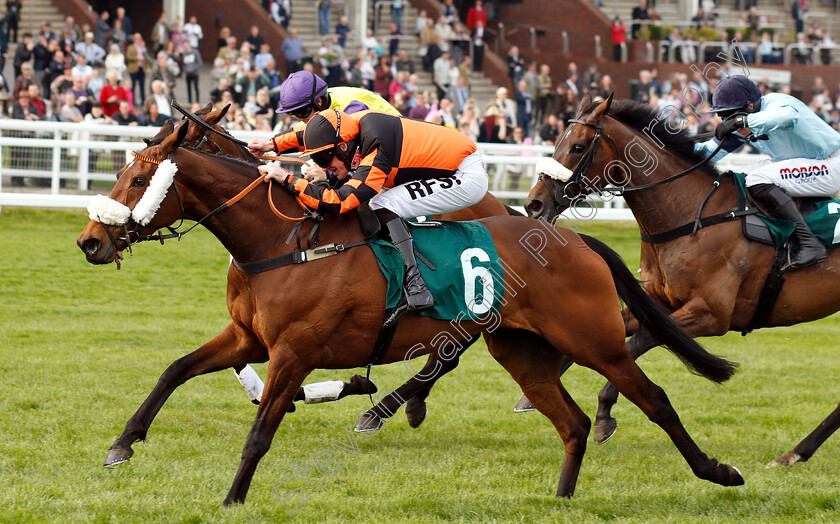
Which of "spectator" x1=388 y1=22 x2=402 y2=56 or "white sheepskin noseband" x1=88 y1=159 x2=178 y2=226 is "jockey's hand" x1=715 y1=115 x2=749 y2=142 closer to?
"white sheepskin noseband" x1=88 y1=159 x2=178 y2=226

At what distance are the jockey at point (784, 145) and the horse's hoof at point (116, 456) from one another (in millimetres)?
4058

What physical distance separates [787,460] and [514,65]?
19884 millimetres

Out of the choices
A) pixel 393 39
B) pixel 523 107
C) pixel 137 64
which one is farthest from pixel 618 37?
pixel 137 64

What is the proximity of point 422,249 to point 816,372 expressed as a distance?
490cm

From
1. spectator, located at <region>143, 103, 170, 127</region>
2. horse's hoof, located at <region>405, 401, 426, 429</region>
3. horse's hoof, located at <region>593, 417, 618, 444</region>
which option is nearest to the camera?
horse's hoof, located at <region>593, 417, 618, 444</region>

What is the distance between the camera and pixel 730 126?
21.0 ft

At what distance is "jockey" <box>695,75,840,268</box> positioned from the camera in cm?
639

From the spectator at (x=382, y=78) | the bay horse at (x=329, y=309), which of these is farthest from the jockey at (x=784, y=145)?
the spectator at (x=382, y=78)

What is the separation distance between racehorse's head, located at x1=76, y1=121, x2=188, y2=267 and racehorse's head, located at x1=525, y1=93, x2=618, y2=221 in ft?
7.74

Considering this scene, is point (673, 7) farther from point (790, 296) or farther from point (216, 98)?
point (790, 296)

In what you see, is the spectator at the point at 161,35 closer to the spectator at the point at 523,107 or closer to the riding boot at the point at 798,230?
the spectator at the point at 523,107

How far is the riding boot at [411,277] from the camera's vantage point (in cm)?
508

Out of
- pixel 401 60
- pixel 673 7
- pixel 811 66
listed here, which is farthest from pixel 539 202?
pixel 673 7

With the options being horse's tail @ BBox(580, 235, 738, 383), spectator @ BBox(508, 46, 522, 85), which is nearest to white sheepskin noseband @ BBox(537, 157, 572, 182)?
horse's tail @ BBox(580, 235, 738, 383)
